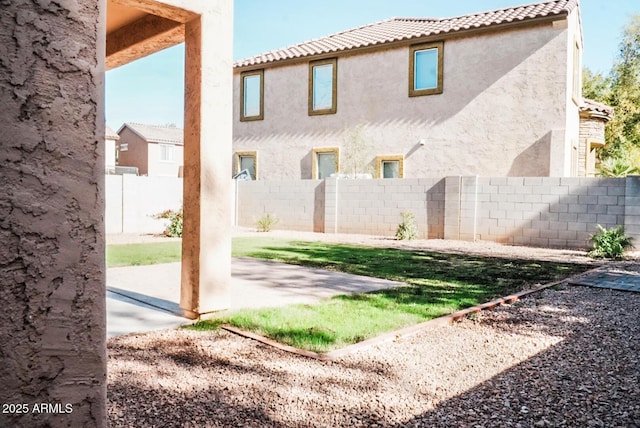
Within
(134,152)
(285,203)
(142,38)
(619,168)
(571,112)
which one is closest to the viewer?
(142,38)

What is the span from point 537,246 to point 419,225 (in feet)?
10.8

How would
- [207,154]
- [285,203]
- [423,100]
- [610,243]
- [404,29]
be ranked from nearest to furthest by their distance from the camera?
[207,154], [610,243], [285,203], [423,100], [404,29]

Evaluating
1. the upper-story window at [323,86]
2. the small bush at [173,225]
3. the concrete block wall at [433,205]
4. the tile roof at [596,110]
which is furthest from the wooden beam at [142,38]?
the tile roof at [596,110]

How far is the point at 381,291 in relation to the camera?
6852 mm

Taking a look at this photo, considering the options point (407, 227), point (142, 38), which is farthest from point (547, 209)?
point (142, 38)

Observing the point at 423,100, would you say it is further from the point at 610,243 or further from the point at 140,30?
the point at 140,30

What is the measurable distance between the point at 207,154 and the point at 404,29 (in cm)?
1673

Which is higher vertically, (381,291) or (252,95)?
(252,95)

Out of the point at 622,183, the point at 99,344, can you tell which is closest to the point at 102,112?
the point at 99,344

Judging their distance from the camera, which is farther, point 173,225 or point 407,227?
point 407,227

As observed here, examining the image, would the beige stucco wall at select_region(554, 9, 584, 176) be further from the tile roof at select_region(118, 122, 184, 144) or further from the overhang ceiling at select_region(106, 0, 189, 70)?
the tile roof at select_region(118, 122, 184, 144)

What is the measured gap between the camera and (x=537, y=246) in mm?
13141

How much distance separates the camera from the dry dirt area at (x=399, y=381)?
3070 millimetres

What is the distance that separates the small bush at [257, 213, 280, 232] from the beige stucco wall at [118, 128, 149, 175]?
1239 inches
